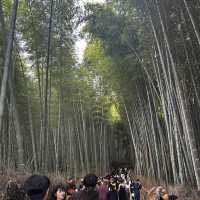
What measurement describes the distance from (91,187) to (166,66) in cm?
552

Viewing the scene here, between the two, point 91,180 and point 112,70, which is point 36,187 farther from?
point 112,70

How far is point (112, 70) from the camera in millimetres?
12672

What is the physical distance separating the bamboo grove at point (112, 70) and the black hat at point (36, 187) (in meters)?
3.86

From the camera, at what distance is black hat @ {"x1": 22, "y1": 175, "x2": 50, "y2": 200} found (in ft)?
6.94

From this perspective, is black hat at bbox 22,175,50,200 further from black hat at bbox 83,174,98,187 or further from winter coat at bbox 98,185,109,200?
winter coat at bbox 98,185,109,200

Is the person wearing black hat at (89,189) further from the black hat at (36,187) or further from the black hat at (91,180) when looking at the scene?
the black hat at (36,187)

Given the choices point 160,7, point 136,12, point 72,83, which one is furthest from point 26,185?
point 72,83

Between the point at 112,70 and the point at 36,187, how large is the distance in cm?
1069

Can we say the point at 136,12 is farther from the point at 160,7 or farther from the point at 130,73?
the point at 130,73

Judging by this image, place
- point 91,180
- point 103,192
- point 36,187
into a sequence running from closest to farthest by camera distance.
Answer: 1. point 36,187
2. point 91,180
3. point 103,192

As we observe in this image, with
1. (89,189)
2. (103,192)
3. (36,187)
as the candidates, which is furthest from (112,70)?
(36,187)

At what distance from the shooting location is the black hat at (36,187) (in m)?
2.12

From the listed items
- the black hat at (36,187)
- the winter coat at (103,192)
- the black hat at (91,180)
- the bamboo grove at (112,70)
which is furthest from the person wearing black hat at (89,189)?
the bamboo grove at (112,70)

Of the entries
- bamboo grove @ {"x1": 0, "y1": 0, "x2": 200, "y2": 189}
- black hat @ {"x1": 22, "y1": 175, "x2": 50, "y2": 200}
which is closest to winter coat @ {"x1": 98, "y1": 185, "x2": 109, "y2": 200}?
bamboo grove @ {"x1": 0, "y1": 0, "x2": 200, "y2": 189}
